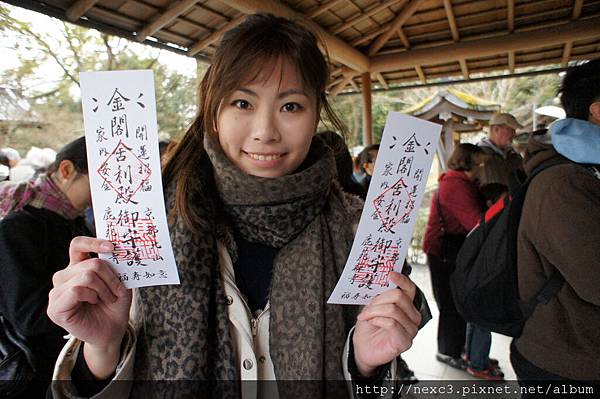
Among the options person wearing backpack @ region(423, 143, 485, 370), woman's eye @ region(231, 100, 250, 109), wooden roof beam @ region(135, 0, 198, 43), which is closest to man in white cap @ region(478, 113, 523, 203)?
person wearing backpack @ region(423, 143, 485, 370)

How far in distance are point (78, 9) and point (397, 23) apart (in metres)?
2.94

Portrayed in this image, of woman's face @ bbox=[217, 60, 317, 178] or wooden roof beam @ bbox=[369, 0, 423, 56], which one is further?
wooden roof beam @ bbox=[369, 0, 423, 56]

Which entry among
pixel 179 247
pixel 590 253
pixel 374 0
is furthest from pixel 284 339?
pixel 374 0

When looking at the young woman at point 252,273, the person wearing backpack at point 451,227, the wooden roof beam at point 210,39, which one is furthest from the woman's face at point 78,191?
the person wearing backpack at point 451,227

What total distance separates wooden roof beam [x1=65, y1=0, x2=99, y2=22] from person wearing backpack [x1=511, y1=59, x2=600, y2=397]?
2.22m

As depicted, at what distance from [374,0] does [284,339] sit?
3.51m

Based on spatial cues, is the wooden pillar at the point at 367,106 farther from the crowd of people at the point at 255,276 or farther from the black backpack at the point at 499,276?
the crowd of people at the point at 255,276

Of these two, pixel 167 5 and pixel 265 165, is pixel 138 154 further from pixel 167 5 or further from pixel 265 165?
pixel 167 5

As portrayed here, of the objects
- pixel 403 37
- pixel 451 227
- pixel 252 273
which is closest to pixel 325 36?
pixel 403 37

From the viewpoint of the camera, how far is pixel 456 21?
12.7 feet

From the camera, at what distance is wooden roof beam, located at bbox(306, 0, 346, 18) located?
313 centimetres

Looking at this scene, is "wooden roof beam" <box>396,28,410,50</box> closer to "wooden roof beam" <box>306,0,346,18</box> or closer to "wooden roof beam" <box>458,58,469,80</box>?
"wooden roof beam" <box>458,58,469,80</box>

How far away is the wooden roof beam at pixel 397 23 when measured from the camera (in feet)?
12.1

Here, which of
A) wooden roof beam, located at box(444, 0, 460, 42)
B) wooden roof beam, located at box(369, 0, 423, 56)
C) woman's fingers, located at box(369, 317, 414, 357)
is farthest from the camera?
wooden roof beam, located at box(369, 0, 423, 56)
